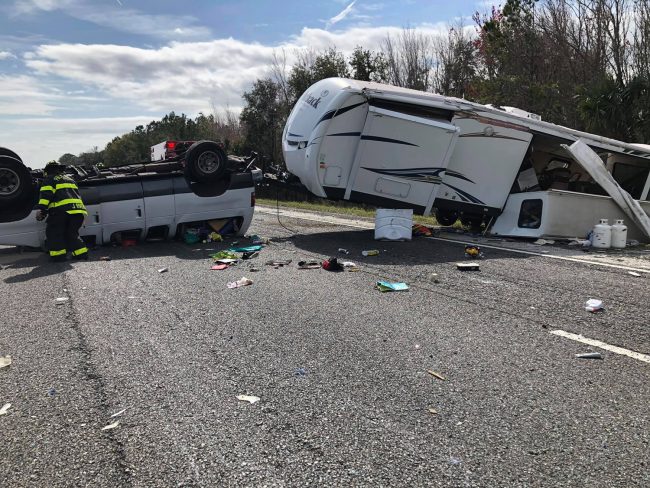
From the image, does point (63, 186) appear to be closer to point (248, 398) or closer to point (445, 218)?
point (248, 398)

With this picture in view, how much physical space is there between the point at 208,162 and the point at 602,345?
707 cm

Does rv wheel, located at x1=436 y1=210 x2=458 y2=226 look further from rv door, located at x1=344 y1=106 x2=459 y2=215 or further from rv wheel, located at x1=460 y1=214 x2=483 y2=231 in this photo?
rv door, located at x1=344 y1=106 x2=459 y2=215

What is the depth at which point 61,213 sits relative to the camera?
7.91 metres

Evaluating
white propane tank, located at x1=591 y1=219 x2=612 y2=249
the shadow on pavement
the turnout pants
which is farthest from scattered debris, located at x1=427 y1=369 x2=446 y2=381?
white propane tank, located at x1=591 y1=219 x2=612 y2=249

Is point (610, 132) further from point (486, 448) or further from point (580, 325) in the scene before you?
point (486, 448)

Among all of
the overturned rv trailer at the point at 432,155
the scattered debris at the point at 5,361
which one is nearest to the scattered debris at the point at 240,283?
the scattered debris at the point at 5,361

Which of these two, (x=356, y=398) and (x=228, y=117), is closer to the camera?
(x=356, y=398)

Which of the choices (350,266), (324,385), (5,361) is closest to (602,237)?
(350,266)

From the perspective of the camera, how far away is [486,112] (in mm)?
10023

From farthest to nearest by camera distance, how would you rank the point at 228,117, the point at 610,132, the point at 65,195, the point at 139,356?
the point at 228,117 < the point at 610,132 < the point at 65,195 < the point at 139,356

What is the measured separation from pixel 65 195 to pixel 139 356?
4.94m

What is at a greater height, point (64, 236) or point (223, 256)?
point (64, 236)

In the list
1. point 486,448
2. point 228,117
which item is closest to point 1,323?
point 486,448

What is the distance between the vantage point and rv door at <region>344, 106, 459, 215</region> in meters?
9.47
